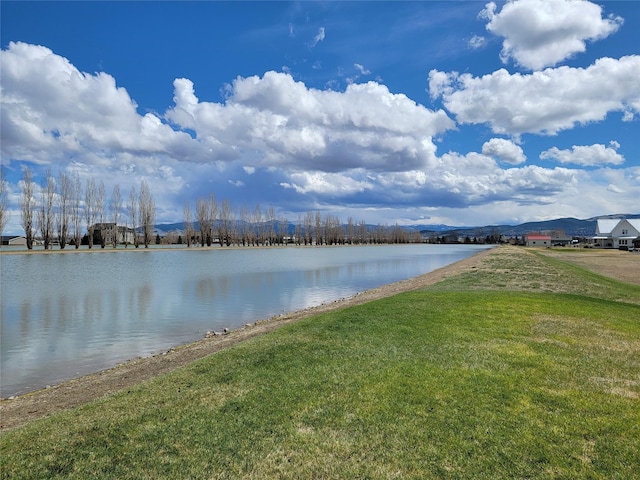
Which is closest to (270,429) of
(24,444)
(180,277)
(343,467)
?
(343,467)

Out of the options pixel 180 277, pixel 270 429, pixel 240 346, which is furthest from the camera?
pixel 180 277

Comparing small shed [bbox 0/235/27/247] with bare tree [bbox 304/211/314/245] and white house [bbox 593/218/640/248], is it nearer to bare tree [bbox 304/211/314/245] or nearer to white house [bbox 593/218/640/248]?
bare tree [bbox 304/211/314/245]

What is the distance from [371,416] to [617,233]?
372 ft

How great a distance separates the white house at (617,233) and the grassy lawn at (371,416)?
101 metres

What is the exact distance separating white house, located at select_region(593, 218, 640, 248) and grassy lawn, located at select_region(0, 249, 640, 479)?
10106cm

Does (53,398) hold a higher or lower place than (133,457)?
lower

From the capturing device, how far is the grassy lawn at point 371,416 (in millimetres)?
3879

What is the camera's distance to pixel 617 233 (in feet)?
309

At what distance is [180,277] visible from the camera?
1219 inches

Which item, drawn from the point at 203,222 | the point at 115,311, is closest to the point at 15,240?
the point at 203,222

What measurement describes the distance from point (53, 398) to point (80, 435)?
3.26m

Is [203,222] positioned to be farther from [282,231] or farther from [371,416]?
[371,416]

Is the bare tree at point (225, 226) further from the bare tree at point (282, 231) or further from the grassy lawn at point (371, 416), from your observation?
the grassy lawn at point (371, 416)

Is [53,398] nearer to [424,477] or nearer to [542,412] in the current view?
[424,477]
